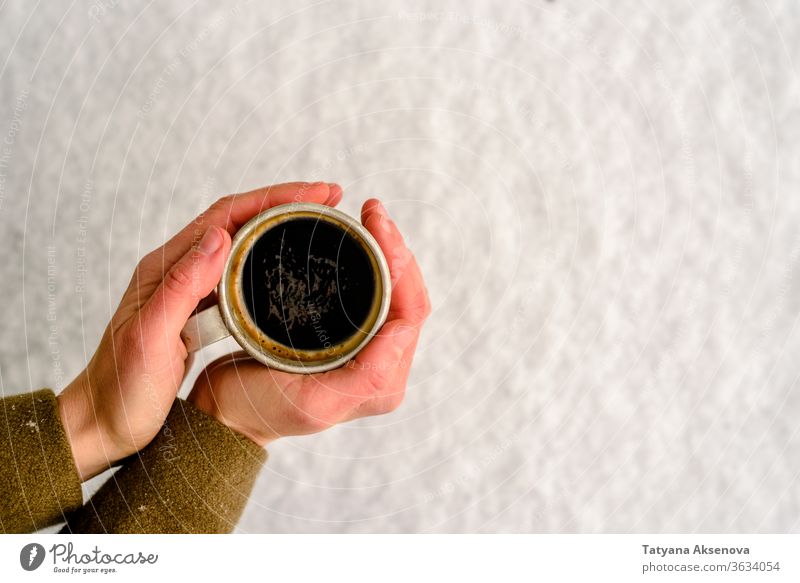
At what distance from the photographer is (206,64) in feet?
1.55

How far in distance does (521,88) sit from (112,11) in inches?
11.1

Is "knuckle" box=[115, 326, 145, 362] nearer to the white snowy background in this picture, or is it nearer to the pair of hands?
the pair of hands

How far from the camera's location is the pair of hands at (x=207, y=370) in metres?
0.34

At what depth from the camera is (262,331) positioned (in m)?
0.35

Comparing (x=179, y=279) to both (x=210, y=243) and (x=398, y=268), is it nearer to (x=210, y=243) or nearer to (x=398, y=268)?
(x=210, y=243)

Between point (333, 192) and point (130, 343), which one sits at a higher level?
point (333, 192)

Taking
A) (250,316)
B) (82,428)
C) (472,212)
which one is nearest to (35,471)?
(82,428)

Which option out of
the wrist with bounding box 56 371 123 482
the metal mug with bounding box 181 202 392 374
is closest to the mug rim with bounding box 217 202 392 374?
the metal mug with bounding box 181 202 392 374

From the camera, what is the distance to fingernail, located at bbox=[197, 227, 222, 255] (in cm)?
34

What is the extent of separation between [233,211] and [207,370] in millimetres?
98

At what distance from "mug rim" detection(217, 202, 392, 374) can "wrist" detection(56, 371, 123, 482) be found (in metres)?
0.10
